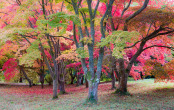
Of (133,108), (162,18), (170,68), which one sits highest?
(162,18)

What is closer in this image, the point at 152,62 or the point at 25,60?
the point at 25,60

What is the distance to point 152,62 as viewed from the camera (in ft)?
31.4

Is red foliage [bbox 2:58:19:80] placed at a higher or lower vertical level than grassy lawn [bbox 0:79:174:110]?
higher

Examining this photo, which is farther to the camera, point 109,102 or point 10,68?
point 10,68

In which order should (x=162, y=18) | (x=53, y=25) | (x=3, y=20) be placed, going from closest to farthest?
(x=53, y=25) < (x=162, y=18) < (x=3, y=20)

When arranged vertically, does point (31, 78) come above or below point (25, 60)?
below

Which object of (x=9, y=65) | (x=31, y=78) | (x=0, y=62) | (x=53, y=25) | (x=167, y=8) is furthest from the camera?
(x=31, y=78)

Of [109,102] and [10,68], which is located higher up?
[10,68]

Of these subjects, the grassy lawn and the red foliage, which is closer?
the grassy lawn

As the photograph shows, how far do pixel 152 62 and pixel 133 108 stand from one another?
4.60 m

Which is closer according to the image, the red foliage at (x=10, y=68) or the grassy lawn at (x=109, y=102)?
the grassy lawn at (x=109, y=102)

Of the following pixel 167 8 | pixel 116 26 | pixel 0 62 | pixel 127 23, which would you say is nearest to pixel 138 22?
pixel 127 23

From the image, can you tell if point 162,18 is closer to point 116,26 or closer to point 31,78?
point 116,26

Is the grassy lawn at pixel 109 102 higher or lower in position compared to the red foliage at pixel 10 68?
lower
